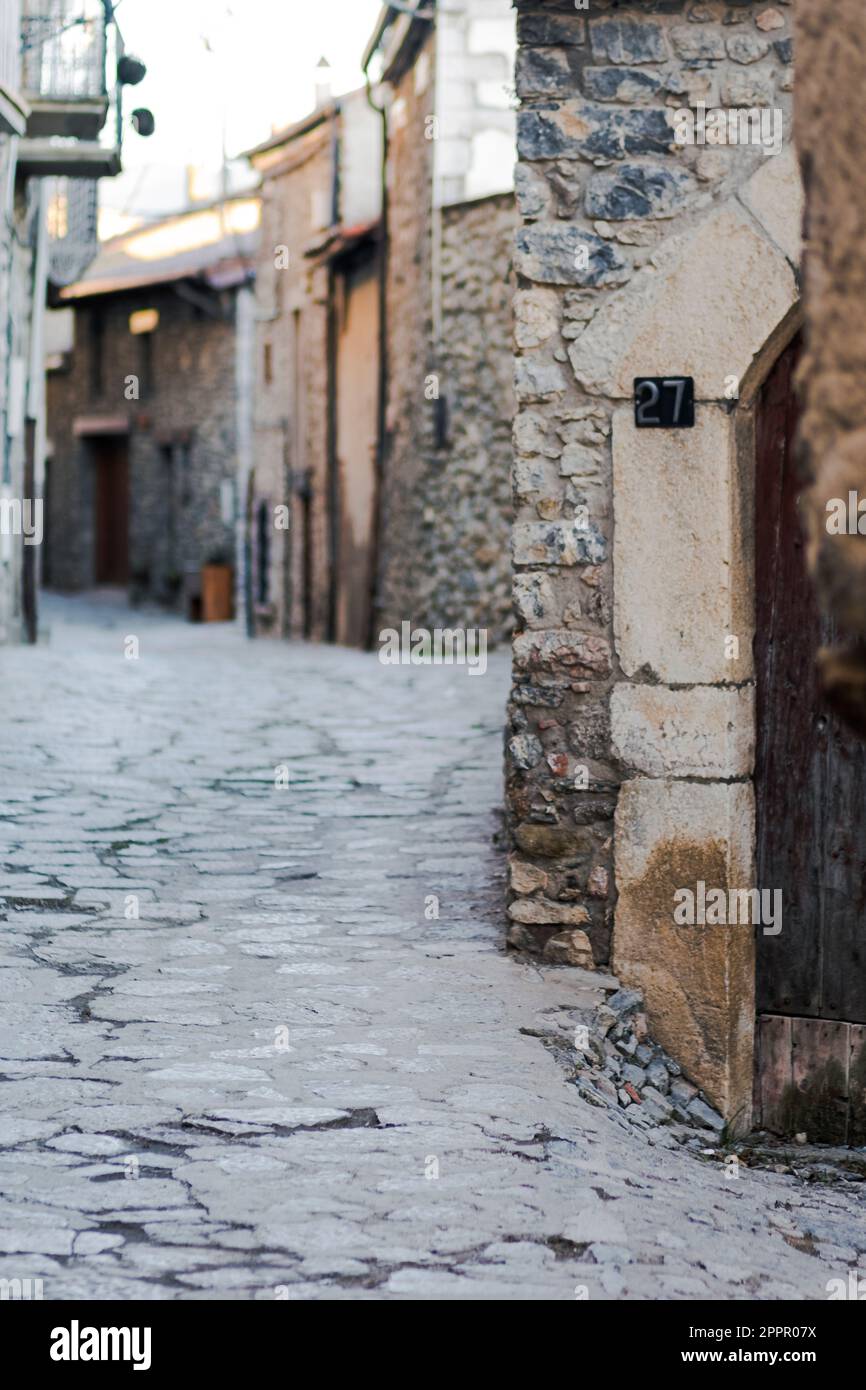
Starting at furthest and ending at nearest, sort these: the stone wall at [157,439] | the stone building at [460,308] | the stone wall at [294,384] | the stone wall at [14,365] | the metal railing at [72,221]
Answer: the stone wall at [157,439] → the stone wall at [294,384] → the metal railing at [72,221] → the stone building at [460,308] → the stone wall at [14,365]

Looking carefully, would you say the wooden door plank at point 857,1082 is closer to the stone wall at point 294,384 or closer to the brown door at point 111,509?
the stone wall at point 294,384

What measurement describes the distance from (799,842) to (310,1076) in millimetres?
1587

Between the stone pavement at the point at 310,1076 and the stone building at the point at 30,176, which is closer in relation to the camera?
the stone pavement at the point at 310,1076

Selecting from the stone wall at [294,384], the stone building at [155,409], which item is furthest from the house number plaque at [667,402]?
→ the stone building at [155,409]

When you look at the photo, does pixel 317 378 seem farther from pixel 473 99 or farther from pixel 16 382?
pixel 473 99

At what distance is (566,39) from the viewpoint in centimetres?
449

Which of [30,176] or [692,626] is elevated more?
[30,176]

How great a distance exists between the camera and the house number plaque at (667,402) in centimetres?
437

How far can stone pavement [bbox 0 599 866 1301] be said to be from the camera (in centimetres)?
285

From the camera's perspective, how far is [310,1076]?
12.3ft

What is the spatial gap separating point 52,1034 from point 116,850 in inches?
75.5

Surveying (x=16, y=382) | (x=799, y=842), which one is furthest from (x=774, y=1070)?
(x=16, y=382)

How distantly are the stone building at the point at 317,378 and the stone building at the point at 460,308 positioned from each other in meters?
1.75

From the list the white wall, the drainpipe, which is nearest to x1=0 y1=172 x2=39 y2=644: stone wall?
the drainpipe
